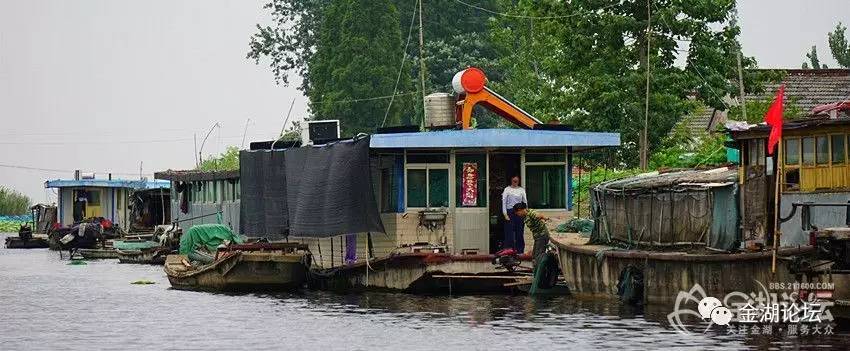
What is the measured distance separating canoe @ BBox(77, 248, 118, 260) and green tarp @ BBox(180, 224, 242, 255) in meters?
17.6

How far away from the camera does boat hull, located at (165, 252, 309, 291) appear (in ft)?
105

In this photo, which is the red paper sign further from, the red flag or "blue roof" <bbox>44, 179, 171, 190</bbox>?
"blue roof" <bbox>44, 179, 171, 190</bbox>

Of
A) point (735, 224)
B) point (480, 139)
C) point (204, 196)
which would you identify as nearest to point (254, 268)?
point (480, 139)

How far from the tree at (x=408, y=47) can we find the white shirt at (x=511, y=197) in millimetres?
36273

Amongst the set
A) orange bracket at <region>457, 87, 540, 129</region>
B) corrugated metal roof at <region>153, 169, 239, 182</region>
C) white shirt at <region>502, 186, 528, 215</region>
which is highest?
orange bracket at <region>457, 87, 540, 129</region>

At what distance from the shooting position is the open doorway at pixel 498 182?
102 feet

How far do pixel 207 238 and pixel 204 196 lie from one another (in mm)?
10098

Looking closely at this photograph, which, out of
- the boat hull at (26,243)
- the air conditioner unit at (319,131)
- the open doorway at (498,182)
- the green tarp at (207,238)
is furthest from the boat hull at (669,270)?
the boat hull at (26,243)

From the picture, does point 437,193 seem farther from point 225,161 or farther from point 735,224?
point 225,161

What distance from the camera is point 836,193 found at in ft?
74.3

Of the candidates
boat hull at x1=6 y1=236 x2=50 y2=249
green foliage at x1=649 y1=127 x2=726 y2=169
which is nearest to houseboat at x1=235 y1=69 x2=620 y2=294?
green foliage at x1=649 y1=127 x2=726 y2=169

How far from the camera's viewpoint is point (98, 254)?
54219 mm

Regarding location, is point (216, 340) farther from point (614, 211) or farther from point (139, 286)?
point (139, 286)

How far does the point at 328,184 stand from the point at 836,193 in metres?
11.4
